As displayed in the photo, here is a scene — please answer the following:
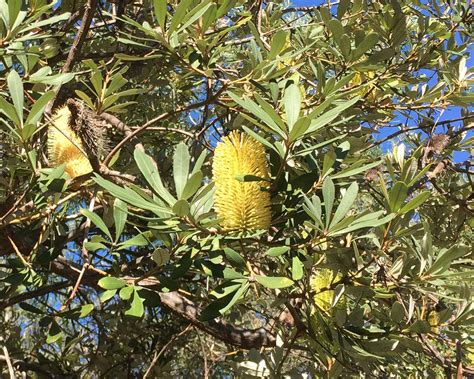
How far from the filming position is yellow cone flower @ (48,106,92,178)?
1.29 meters

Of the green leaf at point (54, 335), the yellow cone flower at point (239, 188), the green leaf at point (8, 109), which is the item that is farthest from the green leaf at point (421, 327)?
the green leaf at point (8, 109)

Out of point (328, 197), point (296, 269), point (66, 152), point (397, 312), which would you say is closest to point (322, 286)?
point (397, 312)

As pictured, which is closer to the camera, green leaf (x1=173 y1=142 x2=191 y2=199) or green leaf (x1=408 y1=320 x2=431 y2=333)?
green leaf (x1=173 y1=142 x2=191 y2=199)

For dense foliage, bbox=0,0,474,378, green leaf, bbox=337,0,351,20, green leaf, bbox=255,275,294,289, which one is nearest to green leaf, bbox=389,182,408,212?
dense foliage, bbox=0,0,474,378

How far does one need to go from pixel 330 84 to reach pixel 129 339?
4.78 ft

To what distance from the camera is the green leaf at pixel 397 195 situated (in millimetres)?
1000

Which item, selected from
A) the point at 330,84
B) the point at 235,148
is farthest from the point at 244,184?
the point at 330,84

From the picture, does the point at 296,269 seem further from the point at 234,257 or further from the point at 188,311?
the point at 188,311

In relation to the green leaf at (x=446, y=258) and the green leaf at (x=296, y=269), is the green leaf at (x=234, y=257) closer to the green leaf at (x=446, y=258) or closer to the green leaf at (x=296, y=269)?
the green leaf at (x=296, y=269)

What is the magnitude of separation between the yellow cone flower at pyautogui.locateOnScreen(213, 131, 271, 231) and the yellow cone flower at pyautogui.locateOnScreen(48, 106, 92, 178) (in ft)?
1.23

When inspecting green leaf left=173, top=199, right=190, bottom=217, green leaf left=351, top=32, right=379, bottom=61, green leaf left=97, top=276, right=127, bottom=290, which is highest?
green leaf left=351, top=32, right=379, bottom=61

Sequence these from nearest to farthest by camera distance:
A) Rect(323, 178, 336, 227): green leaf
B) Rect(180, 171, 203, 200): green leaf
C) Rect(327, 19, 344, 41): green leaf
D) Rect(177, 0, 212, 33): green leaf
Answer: Rect(180, 171, 203, 200): green leaf → Rect(323, 178, 336, 227): green leaf → Rect(177, 0, 212, 33): green leaf → Rect(327, 19, 344, 41): green leaf

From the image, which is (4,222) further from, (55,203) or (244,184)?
(244,184)

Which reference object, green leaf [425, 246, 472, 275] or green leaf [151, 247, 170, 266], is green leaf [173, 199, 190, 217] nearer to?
green leaf [151, 247, 170, 266]
